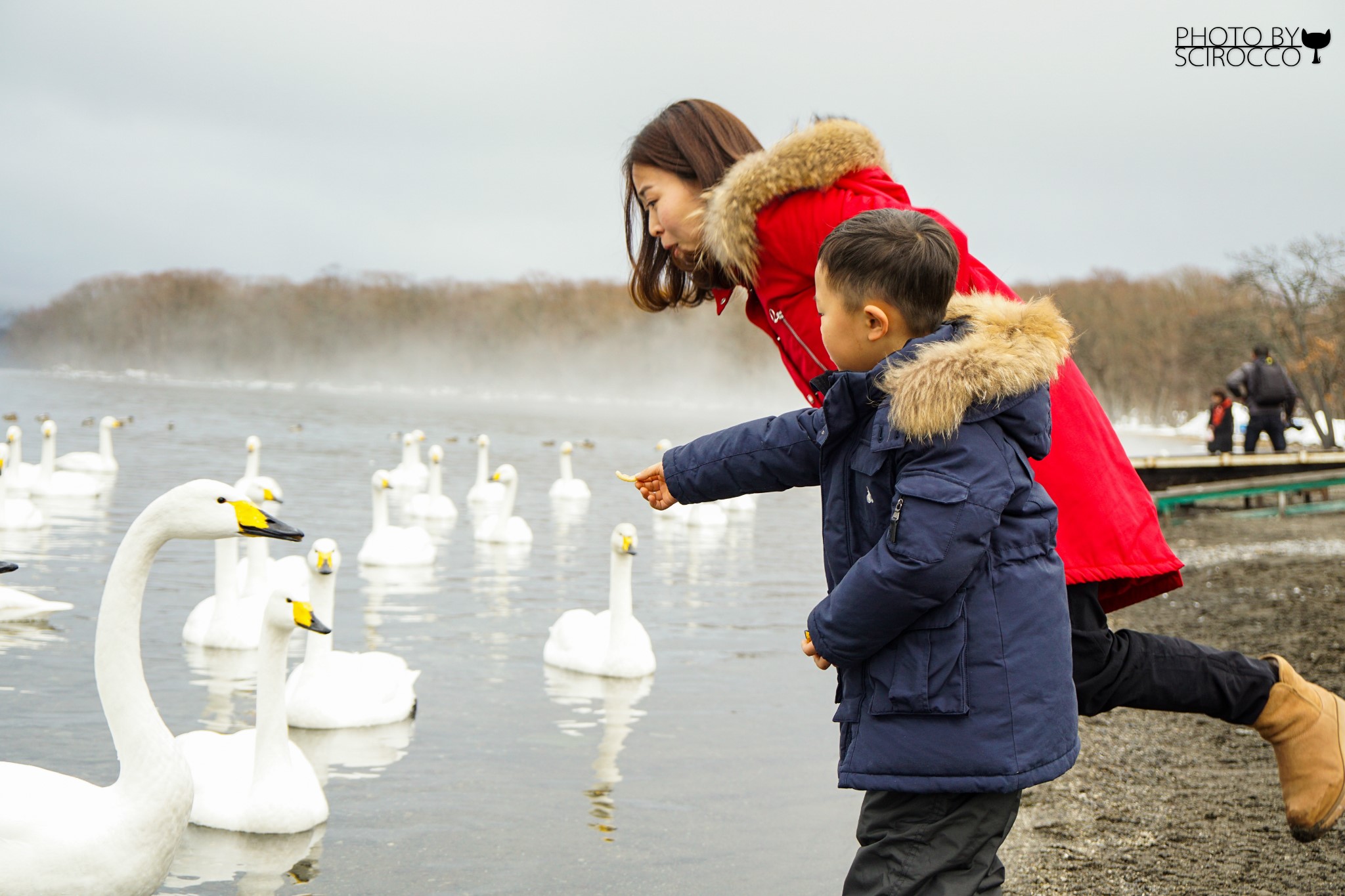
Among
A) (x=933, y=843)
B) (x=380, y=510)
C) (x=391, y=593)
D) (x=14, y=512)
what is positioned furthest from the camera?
(x=14, y=512)

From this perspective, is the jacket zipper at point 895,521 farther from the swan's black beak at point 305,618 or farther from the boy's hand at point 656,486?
the swan's black beak at point 305,618

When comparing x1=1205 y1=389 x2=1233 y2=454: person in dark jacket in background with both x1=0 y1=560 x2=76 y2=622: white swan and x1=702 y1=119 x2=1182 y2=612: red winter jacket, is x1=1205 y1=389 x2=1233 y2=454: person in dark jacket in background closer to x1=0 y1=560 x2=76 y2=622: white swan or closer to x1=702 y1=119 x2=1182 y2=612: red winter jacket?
x1=0 y1=560 x2=76 y2=622: white swan

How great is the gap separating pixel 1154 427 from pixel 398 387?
78.9 m

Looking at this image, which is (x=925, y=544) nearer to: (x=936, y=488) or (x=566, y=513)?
(x=936, y=488)

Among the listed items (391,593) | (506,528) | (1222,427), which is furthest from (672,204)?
(1222,427)

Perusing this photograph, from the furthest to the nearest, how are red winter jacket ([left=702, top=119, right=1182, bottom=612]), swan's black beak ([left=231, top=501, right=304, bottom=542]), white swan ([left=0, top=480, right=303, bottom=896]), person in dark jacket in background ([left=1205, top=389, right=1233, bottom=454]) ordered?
person in dark jacket in background ([left=1205, top=389, right=1233, bottom=454]), swan's black beak ([left=231, top=501, right=304, bottom=542]), white swan ([left=0, top=480, right=303, bottom=896]), red winter jacket ([left=702, top=119, right=1182, bottom=612])

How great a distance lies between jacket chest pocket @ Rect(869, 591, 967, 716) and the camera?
8.44ft

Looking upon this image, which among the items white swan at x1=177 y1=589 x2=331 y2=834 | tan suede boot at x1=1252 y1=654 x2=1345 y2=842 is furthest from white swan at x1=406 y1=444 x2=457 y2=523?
tan suede boot at x1=1252 y1=654 x2=1345 y2=842

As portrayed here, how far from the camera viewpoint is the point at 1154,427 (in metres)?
67.9

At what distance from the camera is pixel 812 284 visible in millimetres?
3180

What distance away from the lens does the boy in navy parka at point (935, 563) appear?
253 cm

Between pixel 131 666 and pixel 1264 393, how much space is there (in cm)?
2016

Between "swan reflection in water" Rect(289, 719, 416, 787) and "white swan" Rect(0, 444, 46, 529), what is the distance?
792 centimetres

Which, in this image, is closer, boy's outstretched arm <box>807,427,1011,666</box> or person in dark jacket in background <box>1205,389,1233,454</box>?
boy's outstretched arm <box>807,427,1011,666</box>
